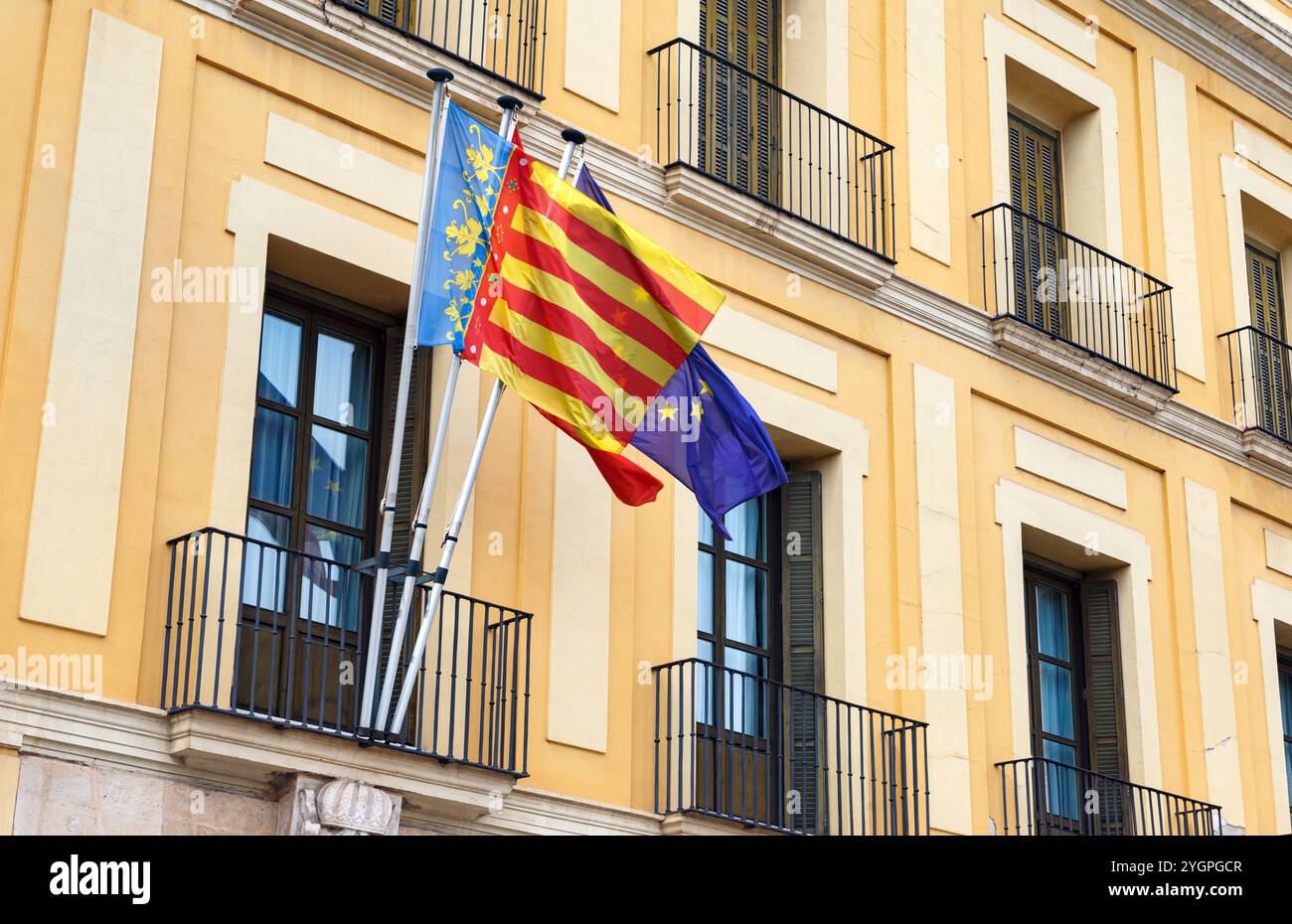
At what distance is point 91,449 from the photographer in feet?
33.3

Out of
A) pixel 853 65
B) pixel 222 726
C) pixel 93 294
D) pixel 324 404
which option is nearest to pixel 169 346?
pixel 93 294

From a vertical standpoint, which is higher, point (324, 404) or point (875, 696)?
point (324, 404)

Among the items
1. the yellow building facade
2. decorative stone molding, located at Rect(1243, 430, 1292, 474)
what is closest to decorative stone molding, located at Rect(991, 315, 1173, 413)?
the yellow building facade

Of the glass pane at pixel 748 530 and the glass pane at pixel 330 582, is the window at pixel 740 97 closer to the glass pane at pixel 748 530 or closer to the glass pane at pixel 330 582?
the glass pane at pixel 748 530

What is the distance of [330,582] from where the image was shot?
1126 centimetres

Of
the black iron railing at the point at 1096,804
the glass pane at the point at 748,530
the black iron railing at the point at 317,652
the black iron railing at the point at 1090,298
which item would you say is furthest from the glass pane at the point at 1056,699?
the black iron railing at the point at 317,652

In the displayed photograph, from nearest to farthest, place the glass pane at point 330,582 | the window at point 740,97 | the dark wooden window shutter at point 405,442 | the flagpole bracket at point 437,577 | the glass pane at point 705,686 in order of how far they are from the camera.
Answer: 1. the flagpole bracket at point 437,577
2. the glass pane at point 330,582
3. the dark wooden window shutter at point 405,442
4. the glass pane at point 705,686
5. the window at point 740,97

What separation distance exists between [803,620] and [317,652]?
141 inches

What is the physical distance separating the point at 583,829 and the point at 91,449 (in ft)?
11.0

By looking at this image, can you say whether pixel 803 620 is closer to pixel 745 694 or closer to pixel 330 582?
pixel 745 694

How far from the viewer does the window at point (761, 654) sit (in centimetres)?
1247

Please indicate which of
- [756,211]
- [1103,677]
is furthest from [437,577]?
[1103,677]

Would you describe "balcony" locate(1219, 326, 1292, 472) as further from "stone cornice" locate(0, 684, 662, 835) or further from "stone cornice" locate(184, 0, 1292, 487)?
"stone cornice" locate(0, 684, 662, 835)

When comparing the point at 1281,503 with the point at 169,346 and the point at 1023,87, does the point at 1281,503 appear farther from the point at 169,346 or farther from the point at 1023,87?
the point at 169,346
